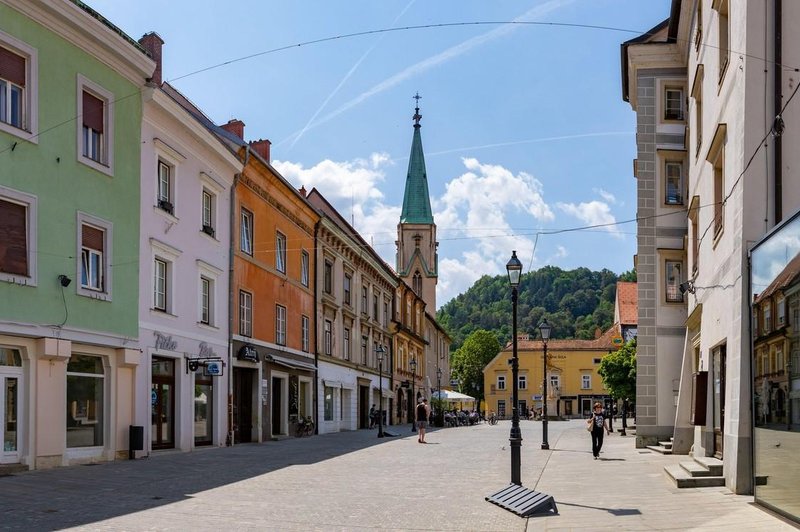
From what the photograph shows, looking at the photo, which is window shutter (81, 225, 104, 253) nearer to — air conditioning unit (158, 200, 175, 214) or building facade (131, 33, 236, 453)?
building facade (131, 33, 236, 453)

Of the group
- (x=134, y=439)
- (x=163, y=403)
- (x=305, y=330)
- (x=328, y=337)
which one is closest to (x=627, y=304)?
(x=328, y=337)

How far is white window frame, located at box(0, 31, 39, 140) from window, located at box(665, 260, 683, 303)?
730 inches

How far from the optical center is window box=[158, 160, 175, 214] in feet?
78.6

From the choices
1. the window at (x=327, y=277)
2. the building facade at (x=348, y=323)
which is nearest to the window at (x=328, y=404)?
the building facade at (x=348, y=323)

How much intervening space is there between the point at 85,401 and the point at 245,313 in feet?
35.5

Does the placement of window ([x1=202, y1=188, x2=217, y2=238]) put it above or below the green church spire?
below

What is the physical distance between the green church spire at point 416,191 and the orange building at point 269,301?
2443 inches

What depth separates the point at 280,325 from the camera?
34.4 m

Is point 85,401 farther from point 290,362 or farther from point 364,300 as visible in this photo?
point 364,300

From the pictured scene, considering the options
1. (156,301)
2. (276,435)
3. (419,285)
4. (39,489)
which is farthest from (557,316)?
(39,489)

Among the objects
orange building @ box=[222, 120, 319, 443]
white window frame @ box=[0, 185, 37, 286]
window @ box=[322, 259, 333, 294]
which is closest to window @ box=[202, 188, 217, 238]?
orange building @ box=[222, 120, 319, 443]

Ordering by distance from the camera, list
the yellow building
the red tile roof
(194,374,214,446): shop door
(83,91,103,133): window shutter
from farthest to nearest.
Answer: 1. the yellow building
2. the red tile roof
3. (194,374,214,446): shop door
4. (83,91,103,133): window shutter

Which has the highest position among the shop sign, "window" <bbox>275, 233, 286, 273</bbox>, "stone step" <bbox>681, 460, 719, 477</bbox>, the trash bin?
"window" <bbox>275, 233, 286, 273</bbox>

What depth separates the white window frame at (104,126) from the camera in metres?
19.7
